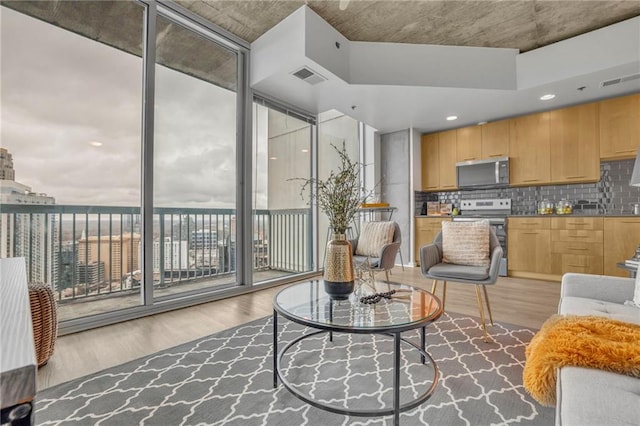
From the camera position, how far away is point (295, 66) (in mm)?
3152

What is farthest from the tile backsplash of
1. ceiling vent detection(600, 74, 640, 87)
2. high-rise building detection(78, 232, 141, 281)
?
high-rise building detection(78, 232, 141, 281)

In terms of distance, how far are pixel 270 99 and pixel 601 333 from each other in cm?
376

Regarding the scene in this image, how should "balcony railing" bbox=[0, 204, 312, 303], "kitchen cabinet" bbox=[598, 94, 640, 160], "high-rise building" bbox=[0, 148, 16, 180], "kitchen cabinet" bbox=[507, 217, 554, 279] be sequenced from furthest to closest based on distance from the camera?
"kitchen cabinet" bbox=[507, 217, 554, 279] < "kitchen cabinet" bbox=[598, 94, 640, 160] < "balcony railing" bbox=[0, 204, 312, 303] < "high-rise building" bbox=[0, 148, 16, 180]

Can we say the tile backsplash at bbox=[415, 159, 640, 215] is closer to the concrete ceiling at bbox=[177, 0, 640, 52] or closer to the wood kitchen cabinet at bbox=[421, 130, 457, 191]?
the wood kitchen cabinet at bbox=[421, 130, 457, 191]

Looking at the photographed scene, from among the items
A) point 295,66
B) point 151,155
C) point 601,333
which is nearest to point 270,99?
point 295,66

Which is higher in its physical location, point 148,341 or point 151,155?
point 151,155

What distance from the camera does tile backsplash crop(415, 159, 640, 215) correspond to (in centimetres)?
402

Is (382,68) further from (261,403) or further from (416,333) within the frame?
(261,403)

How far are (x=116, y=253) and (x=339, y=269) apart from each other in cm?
256

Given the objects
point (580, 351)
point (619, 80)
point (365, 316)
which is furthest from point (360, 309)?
point (619, 80)

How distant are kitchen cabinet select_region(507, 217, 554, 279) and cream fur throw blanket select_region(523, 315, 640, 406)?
345 centimetres

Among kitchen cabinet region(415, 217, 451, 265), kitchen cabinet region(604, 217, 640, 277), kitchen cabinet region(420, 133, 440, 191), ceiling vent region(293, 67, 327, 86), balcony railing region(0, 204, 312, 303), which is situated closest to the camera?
balcony railing region(0, 204, 312, 303)

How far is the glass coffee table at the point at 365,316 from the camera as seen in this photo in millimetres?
1211

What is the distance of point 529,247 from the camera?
4.27m
